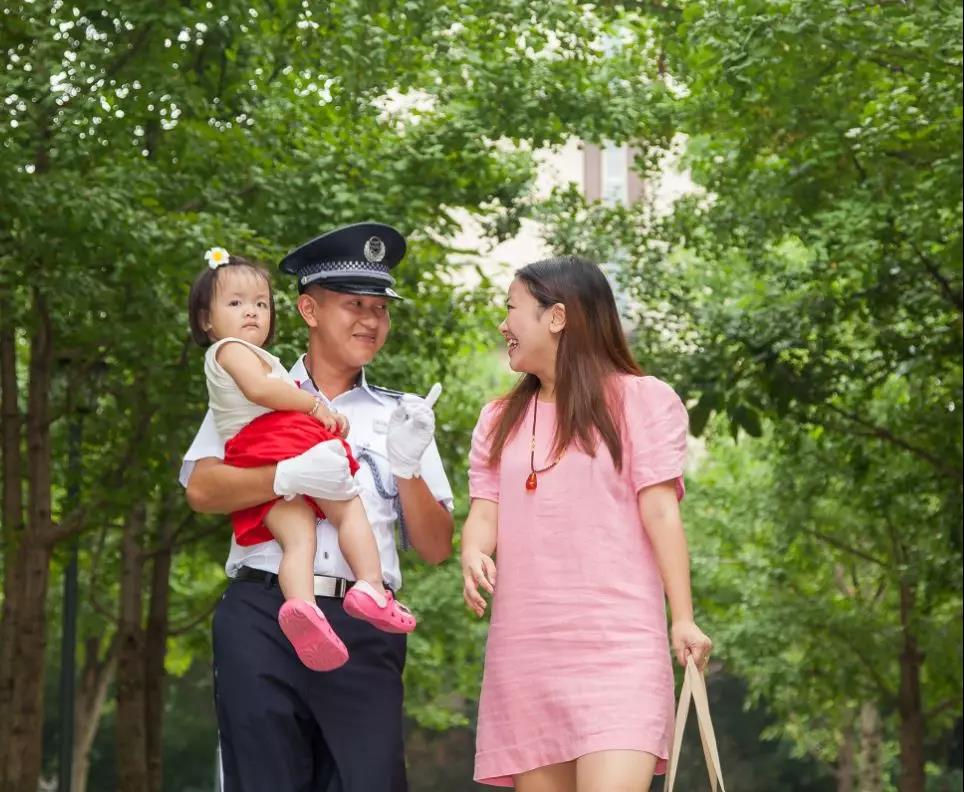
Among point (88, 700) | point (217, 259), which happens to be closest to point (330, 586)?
point (217, 259)

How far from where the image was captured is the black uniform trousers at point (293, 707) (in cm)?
473

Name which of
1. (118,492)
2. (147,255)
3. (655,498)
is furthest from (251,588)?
(118,492)

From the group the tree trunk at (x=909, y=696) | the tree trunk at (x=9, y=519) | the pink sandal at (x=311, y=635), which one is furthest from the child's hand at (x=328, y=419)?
the tree trunk at (x=909, y=696)

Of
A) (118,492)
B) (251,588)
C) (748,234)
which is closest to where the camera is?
(251,588)

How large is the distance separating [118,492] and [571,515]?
30.2 feet

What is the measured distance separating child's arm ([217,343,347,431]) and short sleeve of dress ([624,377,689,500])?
2.73 ft

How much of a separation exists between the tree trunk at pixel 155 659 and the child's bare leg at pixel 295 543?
1314cm

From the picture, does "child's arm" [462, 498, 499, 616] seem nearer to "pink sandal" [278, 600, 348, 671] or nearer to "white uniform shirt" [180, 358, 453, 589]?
"white uniform shirt" [180, 358, 453, 589]

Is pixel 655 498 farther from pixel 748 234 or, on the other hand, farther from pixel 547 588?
pixel 748 234

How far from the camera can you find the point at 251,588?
4.82 m

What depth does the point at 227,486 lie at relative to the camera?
4836 mm

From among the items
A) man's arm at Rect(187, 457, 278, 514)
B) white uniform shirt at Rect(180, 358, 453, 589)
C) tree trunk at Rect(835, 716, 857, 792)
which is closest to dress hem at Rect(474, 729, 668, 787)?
white uniform shirt at Rect(180, 358, 453, 589)

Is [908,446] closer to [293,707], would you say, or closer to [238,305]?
[238,305]

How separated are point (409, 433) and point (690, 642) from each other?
94 cm
